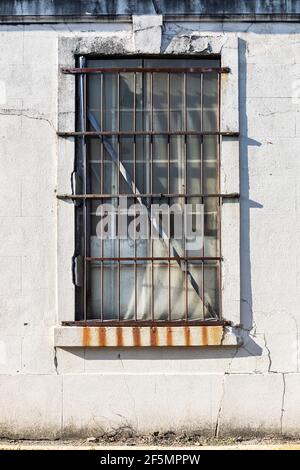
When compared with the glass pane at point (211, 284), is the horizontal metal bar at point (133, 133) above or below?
above

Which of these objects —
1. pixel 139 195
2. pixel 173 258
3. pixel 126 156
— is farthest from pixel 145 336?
pixel 126 156

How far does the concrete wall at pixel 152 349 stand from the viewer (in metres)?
7.13

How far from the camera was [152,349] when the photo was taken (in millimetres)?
7176

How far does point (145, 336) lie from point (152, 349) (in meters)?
0.15

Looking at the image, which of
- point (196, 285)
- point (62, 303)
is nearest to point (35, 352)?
point (62, 303)

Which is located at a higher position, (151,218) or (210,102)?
(210,102)

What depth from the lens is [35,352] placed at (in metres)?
7.21

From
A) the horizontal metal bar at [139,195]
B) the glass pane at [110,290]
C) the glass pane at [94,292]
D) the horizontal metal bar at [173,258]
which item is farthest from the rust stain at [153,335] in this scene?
the horizontal metal bar at [139,195]

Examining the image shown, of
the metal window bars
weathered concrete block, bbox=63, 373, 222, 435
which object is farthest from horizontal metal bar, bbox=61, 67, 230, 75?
weathered concrete block, bbox=63, 373, 222, 435

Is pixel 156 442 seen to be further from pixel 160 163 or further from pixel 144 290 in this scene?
pixel 160 163

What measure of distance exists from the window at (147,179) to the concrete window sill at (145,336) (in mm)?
135

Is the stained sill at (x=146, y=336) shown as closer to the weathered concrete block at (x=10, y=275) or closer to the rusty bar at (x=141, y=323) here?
the rusty bar at (x=141, y=323)

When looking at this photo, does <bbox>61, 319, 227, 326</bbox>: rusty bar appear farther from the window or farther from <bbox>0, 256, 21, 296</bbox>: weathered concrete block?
<bbox>0, 256, 21, 296</bbox>: weathered concrete block

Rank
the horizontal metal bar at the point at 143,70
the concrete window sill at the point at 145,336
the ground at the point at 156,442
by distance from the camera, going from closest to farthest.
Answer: the ground at the point at 156,442 < the concrete window sill at the point at 145,336 < the horizontal metal bar at the point at 143,70
